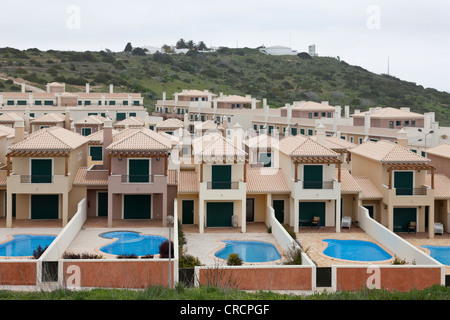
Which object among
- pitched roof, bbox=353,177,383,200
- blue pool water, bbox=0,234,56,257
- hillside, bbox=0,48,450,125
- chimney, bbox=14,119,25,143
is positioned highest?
hillside, bbox=0,48,450,125

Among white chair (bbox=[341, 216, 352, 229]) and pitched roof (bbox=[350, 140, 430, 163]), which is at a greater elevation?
pitched roof (bbox=[350, 140, 430, 163])

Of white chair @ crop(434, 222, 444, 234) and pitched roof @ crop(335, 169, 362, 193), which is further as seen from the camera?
pitched roof @ crop(335, 169, 362, 193)

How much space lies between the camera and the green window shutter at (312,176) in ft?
101

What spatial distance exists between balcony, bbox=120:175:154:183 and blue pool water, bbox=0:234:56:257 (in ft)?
17.2

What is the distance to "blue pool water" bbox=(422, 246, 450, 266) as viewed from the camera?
25.6m

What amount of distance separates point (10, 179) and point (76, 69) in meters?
85.9

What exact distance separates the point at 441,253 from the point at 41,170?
22523 mm

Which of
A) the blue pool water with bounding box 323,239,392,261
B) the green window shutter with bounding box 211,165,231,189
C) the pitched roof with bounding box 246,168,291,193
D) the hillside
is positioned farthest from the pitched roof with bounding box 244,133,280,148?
the hillside

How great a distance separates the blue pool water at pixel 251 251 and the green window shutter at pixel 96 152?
19.4m

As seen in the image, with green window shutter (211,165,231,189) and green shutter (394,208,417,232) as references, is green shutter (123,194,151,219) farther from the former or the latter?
green shutter (394,208,417,232)

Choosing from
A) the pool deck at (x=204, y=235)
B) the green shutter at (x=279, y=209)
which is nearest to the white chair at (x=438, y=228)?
the pool deck at (x=204, y=235)

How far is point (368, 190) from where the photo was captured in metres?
32.1

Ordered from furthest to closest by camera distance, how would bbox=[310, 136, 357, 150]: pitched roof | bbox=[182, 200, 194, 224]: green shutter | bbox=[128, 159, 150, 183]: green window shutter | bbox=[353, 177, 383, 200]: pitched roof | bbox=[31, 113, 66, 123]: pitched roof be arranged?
bbox=[31, 113, 66, 123]: pitched roof < bbox=[310, 136, 357, 150]: pitched roof < bbox=[182, 200, 194, 224]: green shutter < bbox=[353, 177, 383, 200]: pitched roof < bbox=[128, 159, 150, 183]: green window shutter
